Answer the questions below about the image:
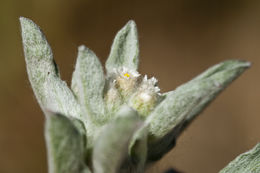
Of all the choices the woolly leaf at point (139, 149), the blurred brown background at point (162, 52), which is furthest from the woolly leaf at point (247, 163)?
the blurred brown background at point (162, 52)

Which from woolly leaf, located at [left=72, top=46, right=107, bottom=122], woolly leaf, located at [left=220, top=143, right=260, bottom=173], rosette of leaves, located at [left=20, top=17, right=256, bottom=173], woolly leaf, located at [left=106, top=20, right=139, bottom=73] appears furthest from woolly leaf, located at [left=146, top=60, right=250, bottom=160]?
woolly leaf, located at [left=106, top=20, right=139, bottom=73]

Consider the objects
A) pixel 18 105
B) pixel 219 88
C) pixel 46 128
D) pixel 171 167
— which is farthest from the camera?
pixel 18 105

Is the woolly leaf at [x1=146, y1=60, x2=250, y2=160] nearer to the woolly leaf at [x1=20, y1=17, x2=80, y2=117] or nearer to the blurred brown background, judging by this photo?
the woolly leaf at [x1=20, y1=17, x2=80, y2=117]

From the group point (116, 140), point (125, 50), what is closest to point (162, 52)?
point (125, 50)

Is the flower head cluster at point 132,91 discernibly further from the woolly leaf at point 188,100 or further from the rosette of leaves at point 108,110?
the woolly leaf at point 188,100

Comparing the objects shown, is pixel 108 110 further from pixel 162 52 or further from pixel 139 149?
pixel 162 52

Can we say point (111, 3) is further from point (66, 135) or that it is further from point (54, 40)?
point (66, 135)

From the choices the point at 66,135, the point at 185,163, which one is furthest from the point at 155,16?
the point at 66,135
